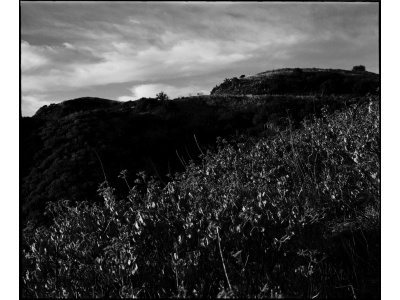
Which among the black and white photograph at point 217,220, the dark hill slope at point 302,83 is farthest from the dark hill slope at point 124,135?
the dark hill slope at point 302,83

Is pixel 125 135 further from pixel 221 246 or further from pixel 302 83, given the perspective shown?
pixel 302 83

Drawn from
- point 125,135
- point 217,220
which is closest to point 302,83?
point 125,135

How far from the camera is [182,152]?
653 inches

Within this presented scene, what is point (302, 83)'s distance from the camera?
36062 mm

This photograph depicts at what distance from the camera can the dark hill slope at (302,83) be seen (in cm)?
3206

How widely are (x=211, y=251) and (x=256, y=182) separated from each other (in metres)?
1.34

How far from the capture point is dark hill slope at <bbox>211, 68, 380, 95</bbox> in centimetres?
3206

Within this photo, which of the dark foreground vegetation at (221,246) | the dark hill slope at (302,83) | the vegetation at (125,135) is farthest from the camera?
the dark hill slope at (302,83)

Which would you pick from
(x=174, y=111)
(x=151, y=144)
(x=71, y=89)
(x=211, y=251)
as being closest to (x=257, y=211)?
(x=211, y=251)

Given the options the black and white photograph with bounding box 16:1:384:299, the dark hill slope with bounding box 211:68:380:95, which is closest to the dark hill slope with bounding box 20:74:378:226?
the black and white photograph with bounding box 16:1:384:299

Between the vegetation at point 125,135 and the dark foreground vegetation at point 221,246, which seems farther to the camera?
the vegetation at point 125,135

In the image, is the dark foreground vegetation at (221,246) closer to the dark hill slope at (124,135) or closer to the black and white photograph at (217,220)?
the black and white photograph at (217,220)

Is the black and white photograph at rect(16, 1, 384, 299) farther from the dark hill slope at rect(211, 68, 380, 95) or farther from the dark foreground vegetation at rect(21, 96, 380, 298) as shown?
the dark hill slope at rect(211, 68, 380, 95)
